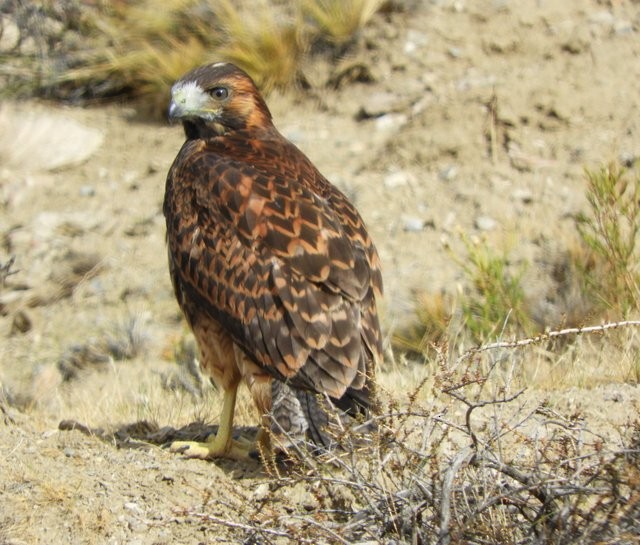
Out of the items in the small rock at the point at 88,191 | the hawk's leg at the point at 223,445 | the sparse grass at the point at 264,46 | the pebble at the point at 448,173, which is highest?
the sparse grass at the point at 264,46

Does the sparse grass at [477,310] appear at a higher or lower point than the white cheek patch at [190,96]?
lower

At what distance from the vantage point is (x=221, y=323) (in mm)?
4992

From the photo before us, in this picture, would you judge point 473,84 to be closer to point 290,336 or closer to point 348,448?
point 290,336

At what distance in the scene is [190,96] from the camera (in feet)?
18.6

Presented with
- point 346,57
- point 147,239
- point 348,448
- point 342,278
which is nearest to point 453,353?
point 342,278

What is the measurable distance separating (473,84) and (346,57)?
140 cm

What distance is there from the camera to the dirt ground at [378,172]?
8.28 m

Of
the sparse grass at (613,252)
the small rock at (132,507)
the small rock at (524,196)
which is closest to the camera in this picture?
the small rock at (132,507)

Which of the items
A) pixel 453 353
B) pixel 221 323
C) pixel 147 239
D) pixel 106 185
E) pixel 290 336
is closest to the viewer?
pixel 290 336

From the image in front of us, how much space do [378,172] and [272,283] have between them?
4868 mm

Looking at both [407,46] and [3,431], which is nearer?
Result: [3,431]

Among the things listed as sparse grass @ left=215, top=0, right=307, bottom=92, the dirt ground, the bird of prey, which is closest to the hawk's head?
the bird of prey

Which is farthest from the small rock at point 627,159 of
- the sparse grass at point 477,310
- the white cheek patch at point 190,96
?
the white cheek patch at point 190,96

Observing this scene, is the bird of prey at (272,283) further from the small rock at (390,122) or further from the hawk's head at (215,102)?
the small rock at (390,122)
